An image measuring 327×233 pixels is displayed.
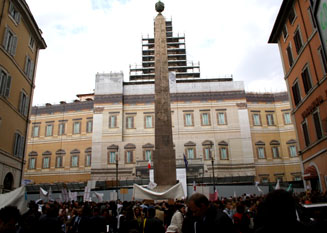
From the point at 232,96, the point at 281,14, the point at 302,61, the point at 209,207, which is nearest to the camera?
the point at 209,207

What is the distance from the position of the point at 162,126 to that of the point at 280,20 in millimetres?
14278

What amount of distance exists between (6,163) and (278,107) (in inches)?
1369

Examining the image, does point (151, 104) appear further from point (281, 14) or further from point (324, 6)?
point (324, 6)

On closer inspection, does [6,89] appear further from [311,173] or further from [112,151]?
[311,173]

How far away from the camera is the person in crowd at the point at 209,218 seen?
302cm

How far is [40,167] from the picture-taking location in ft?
128

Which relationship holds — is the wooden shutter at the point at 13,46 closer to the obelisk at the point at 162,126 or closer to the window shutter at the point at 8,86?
the window shutter at the point at 8,86

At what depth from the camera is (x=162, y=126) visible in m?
16.1

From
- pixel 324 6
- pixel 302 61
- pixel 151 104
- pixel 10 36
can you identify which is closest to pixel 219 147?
pixel 151 104

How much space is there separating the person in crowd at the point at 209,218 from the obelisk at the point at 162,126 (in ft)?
37.9

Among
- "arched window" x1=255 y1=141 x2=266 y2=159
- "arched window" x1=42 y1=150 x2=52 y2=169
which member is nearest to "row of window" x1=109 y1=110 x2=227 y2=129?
"arched window" x1=255 y1=141 x2=266 y2=159

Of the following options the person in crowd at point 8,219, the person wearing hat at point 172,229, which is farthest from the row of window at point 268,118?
the person in crowd at point 8,219

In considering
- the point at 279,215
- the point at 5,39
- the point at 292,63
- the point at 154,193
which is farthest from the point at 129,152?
the point at 279,215

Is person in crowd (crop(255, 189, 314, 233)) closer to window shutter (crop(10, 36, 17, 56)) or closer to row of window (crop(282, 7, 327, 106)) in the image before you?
row of window (crop(282, 7, 327, 106))
